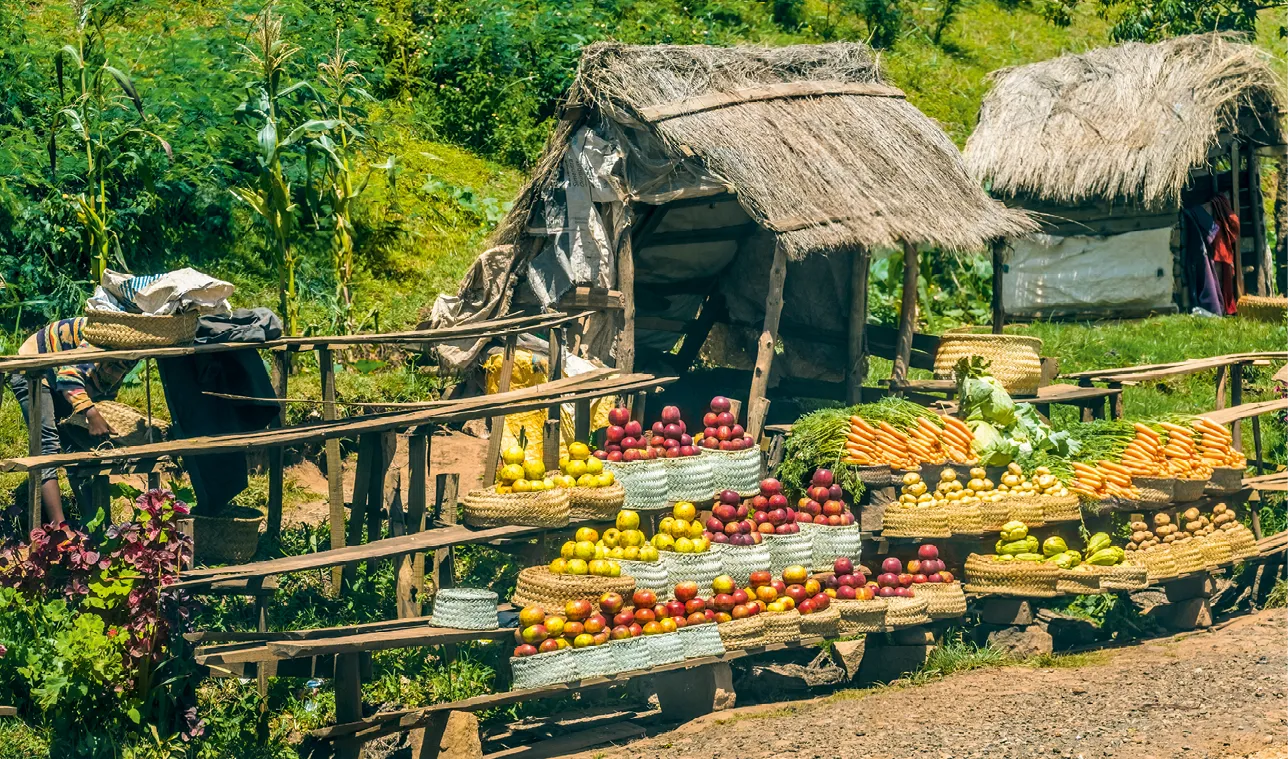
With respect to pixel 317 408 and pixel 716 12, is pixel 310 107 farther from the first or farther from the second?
pixel 716 12

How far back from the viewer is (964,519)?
33.8 ft

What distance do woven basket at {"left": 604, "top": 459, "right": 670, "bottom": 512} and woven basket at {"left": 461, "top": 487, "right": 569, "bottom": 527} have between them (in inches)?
22.0

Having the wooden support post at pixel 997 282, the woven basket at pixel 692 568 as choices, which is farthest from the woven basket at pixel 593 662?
Answer: the wooden support post at pixel 997 282

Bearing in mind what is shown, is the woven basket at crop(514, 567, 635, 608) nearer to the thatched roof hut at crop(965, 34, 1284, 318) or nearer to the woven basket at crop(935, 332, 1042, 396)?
the woven basket at crop(935, 332, 1042, 396)

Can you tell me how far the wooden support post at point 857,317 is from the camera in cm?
1338

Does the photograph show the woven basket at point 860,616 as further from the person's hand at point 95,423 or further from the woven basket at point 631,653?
the person's hand at point 95,423

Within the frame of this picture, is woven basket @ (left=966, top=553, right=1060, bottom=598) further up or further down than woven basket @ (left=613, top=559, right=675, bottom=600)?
further down

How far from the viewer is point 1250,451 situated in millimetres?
14734

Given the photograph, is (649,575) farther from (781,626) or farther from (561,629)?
(781,626)

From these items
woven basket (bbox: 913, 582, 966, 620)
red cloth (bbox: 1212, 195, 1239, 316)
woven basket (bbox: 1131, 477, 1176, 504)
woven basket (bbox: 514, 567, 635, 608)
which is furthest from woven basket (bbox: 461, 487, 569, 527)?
red cloth (bbox: 1212, 195, 1239, 316)

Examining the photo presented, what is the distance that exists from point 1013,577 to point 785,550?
166 centimetres

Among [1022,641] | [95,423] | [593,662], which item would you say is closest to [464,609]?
[593,662]

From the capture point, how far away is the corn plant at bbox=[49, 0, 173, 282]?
12.2 metres

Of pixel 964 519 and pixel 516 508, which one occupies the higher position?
pixel 516 508
